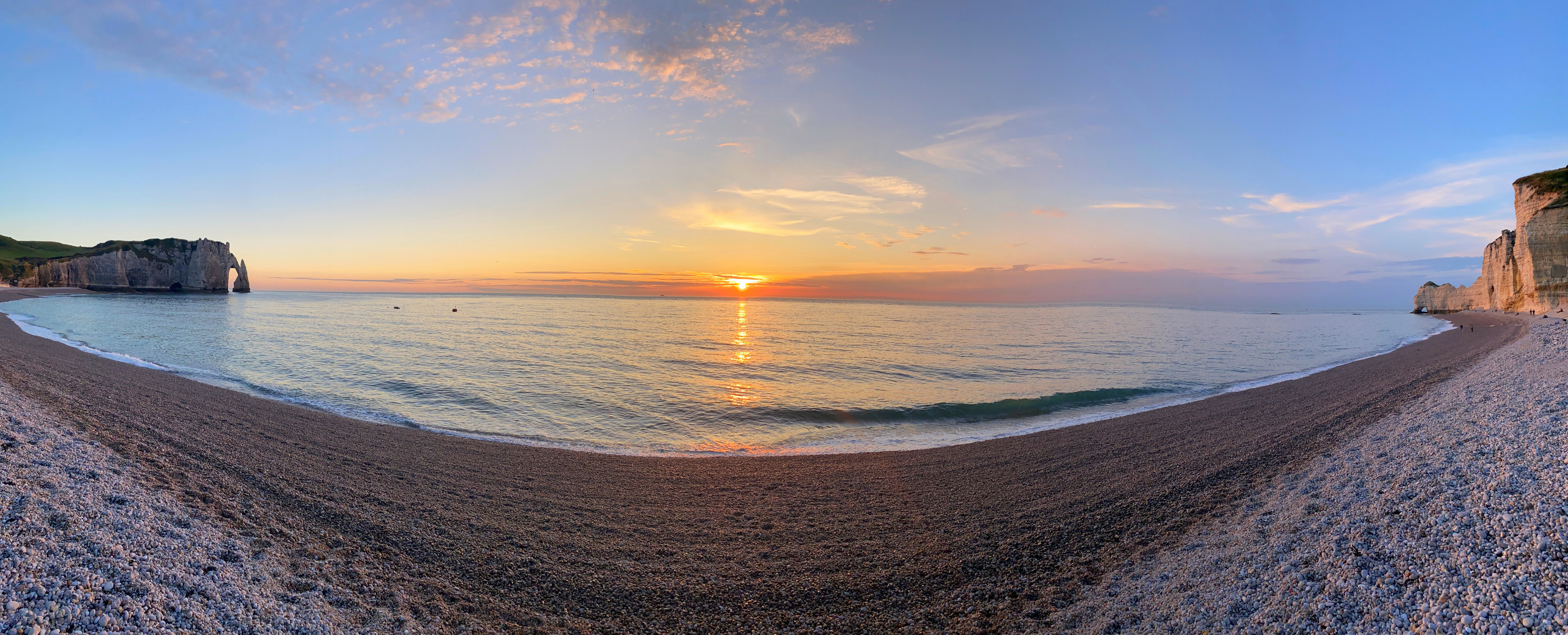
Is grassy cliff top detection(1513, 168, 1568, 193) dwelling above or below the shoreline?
above

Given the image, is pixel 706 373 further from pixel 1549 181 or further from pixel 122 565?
pixel 1549 181

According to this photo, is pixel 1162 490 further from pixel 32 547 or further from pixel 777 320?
pixel 777 320

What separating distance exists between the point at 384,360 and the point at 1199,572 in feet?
112

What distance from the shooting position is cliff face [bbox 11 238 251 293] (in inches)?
4542

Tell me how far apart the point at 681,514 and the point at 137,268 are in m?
178

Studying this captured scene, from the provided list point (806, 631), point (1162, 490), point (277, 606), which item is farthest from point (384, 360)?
point (1162, 490)

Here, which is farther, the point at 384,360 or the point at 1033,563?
the point at 384,360

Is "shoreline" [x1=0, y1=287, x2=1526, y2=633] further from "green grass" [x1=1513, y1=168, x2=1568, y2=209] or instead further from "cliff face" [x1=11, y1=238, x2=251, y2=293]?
"cliff face" [x1=11, y1=238, x2=251, y2=293]

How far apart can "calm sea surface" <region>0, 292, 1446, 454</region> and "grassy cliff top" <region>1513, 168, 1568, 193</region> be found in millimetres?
14105

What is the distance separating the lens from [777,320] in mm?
84875

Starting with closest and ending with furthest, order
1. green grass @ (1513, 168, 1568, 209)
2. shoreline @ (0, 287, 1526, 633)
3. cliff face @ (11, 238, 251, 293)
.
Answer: shoreline @ (0, 287, 1526, 633) < green grass @ (1513, 168, 1568, 209) < cliff face @ (11, 238, 251, 293)

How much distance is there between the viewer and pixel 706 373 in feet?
92.6

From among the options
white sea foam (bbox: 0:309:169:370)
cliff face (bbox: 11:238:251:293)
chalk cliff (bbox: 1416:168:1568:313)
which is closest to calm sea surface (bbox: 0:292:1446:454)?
white sea foam (bbox: 0:309:169:370)

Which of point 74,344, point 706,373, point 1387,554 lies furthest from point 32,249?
point 1387,554
